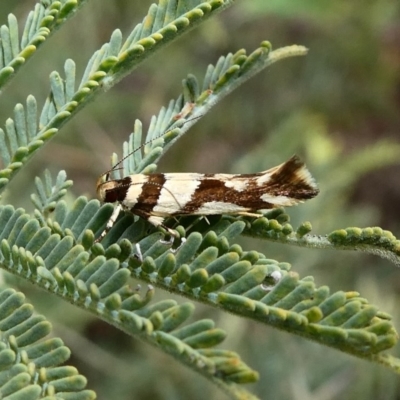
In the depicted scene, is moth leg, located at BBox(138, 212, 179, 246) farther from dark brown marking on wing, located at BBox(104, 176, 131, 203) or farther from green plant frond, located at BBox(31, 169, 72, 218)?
green plant frond, located at BBox(31, 169, 72, 218)

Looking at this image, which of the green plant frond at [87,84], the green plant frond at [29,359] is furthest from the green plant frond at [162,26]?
the green plant frond at [29,359]

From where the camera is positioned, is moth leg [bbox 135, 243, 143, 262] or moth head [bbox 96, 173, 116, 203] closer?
moth leg [bbox 135, 243, 143, 262]

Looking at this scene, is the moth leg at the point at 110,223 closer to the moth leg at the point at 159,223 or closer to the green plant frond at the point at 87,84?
the moth leg at the point at 159,223

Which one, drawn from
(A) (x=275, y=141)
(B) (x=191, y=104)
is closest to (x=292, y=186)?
(B) (x=191, y=104)

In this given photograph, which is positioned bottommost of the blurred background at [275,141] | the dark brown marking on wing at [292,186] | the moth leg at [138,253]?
the moth leg at [138,253]

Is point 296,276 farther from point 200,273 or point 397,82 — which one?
point 397,82

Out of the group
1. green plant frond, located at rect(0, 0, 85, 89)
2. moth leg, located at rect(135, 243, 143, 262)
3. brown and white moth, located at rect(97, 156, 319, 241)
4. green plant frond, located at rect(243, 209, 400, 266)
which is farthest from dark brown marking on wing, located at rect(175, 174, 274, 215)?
green plant frond, located at rect(0, 0, 85, 89)
